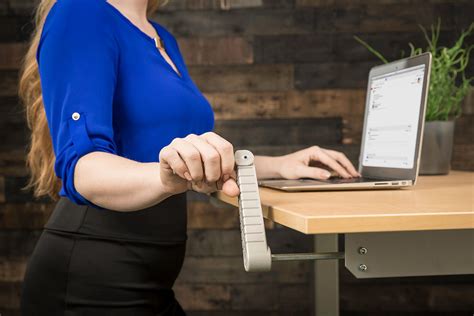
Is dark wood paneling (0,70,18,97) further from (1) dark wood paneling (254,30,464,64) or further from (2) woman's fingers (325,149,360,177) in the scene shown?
(2) woman's fingers (325,149,360,177)

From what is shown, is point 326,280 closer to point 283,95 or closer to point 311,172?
point 311,172

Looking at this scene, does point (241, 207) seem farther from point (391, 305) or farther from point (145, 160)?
point (391, 305)

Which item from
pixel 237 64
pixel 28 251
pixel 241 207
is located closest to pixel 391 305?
pixel 237 64

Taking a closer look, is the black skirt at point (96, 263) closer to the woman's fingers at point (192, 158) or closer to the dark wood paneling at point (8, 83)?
the woman's fingers at point (192, 158)

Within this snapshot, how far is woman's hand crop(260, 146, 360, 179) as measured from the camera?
4.41ft

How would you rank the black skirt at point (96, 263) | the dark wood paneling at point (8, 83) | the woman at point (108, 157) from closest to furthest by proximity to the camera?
the woman at point (108, 157)
the black skirt at point (96, 263)
the dark wood paneling at point (8, 83)

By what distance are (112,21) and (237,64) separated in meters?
1.55

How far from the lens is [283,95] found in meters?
2.58

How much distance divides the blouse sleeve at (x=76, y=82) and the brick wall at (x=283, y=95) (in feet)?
5.16

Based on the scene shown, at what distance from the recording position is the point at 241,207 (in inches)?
30.3

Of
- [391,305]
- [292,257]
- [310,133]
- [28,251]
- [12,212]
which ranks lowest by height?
[391,305]

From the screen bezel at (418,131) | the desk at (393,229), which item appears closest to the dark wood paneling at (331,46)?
the screen bezel at (418,131)

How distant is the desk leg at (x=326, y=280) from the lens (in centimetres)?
144

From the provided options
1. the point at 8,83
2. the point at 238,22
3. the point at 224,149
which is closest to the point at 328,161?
the point at 224,149
